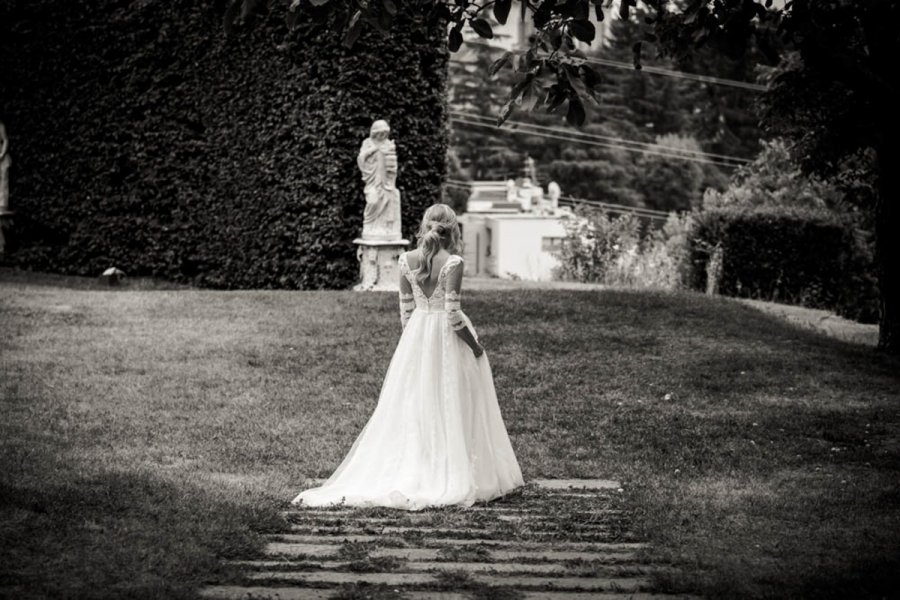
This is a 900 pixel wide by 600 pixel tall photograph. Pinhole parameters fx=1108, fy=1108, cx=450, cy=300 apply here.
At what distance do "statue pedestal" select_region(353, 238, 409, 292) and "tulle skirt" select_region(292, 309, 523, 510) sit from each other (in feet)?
27.1

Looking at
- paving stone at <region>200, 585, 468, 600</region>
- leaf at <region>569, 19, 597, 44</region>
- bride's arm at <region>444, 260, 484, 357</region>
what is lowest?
paving stone at <region>200, 585, 468, 600</region>

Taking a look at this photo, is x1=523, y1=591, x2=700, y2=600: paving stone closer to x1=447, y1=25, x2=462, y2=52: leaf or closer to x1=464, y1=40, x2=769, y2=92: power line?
x1=447, y1=25, x2=462, y2=52: leaf

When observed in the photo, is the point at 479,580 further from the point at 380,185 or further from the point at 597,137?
the point at 597,137

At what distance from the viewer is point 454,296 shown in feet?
25.4

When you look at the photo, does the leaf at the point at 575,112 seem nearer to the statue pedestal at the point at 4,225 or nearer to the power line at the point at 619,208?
the statue pedestal at the point at 4,225

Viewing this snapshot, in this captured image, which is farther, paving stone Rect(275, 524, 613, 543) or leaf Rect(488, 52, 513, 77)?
leaf Rect(488, 52, 513, 77)

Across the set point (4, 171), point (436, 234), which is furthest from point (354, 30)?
point (4, 171)

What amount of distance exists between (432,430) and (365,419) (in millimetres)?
2685

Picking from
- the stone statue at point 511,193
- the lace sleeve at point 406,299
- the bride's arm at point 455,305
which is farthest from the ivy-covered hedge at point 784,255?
the stone statue at point 511,193

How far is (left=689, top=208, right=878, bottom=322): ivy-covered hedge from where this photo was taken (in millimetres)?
20766

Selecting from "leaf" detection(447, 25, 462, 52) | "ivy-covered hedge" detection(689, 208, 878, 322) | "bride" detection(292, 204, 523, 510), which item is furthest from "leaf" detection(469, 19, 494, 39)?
"ivy-covered hedge" detection(689, 208, 878, 322)

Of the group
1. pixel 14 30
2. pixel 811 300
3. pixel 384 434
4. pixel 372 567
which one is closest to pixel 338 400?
pixel 384 434

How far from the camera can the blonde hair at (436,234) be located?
7.66 m

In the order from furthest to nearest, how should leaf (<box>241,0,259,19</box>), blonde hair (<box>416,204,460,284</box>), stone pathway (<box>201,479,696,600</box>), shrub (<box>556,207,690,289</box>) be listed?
shrub (<box>556,207,690,289</box>)
blonde hair (<box>416,204,460,284</box>)
leaf (<box>241,0,259,19</box>)
stone pathway (<box>201,479,696,600</box>)
